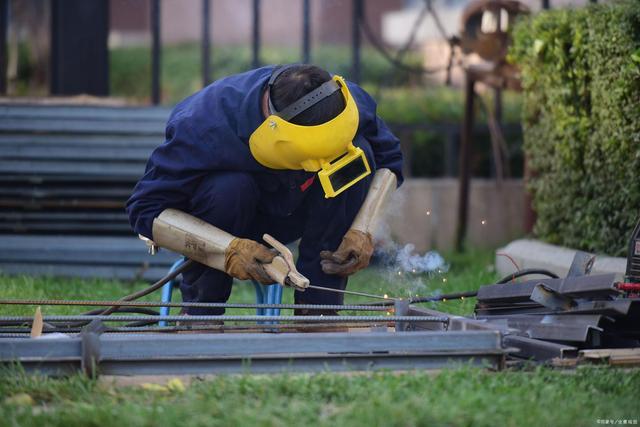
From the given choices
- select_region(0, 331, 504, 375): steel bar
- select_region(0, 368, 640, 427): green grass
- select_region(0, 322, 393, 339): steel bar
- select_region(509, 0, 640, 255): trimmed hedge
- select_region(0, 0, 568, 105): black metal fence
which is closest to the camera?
select_region(0, 368, 640, 427): green grass

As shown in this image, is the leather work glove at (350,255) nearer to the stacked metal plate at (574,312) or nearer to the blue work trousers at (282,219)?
the blue work trousers at (282,219)

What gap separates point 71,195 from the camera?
7219 millimetres

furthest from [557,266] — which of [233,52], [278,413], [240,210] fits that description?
[233,52]

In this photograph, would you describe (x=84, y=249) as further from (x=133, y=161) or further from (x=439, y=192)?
(x=439, y=192)

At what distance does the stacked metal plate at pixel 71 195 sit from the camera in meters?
7.00

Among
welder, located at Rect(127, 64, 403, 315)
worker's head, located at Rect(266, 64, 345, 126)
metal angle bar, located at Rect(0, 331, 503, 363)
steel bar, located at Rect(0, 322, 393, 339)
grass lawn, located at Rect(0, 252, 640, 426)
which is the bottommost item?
steel bar, located at Rect(0, 322, 393, 339)

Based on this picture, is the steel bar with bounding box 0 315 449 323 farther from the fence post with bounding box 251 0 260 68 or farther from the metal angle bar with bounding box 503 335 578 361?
the fence post with bounding box 251 0 260 68

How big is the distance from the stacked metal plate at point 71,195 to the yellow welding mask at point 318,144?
9.44 feet

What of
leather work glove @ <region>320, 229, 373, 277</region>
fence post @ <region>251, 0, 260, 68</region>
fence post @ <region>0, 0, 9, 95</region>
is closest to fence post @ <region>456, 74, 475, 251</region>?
fence post @ <region>251, 0, 260, 68</region>

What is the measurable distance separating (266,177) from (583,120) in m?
2.30

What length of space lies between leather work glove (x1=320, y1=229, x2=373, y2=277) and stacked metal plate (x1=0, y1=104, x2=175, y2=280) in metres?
2.56

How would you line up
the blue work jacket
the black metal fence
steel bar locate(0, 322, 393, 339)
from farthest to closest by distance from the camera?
the black metal fence
the blue work jacket
steel bar locate(0, 322, 393, 339)

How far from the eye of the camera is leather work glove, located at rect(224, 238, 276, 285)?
4.26 meters

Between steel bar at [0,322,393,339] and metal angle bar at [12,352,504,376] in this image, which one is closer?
metal angle bar at [12,352,504,376]
